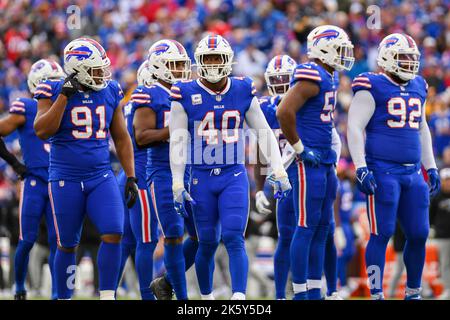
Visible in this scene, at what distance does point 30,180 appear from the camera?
9.78 m

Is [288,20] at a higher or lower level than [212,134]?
higher

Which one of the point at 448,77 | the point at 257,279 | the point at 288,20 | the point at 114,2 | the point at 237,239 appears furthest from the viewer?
the point at 114,2

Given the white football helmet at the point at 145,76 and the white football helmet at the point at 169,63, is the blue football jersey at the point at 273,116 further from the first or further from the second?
the white football helmet at the point at 145,76

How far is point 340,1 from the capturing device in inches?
762

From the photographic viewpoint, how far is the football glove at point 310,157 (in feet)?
28.0

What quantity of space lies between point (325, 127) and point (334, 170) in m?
0.39

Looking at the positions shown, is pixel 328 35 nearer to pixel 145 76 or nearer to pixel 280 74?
pixel 280 74

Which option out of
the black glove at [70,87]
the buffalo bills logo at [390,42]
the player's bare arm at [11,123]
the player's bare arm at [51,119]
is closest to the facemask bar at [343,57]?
the buffalo bills logo at [390,42]

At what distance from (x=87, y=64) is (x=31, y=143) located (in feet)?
6.60

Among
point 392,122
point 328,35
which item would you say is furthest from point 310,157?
point 328,35

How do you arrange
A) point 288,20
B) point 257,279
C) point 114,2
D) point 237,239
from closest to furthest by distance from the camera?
point 237,239, point 257,279, point 288,20, point 114,2

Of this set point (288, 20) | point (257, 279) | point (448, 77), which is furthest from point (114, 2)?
point (257, 279)

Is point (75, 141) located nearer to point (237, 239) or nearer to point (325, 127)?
point (237, 239)

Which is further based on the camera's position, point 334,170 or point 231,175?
point 334,170
